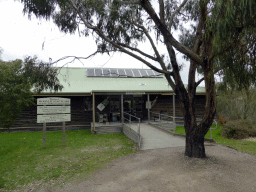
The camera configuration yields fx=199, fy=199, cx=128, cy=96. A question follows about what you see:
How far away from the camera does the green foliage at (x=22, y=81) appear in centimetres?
732

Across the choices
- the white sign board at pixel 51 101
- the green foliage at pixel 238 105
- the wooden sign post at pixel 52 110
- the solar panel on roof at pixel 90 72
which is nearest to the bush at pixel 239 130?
the green foliage at pixel 238 105

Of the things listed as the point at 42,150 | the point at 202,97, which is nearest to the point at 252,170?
the point at 42,150

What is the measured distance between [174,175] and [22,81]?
854 cm

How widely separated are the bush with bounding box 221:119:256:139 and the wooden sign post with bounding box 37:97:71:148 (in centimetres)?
848

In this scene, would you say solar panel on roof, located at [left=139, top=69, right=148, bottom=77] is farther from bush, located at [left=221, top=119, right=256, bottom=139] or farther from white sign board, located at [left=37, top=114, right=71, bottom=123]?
white sign board, located at [left=37, top=114, right=71, bottom=123]

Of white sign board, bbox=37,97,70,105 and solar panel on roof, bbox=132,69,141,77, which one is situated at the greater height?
solar panel on roof, bbox=132,69,141,77

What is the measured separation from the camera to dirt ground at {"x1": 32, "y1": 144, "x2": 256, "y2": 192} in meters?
4.31

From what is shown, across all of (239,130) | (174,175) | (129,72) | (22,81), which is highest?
(129,72)

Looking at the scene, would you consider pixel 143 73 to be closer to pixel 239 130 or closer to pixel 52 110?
pixel 239 130

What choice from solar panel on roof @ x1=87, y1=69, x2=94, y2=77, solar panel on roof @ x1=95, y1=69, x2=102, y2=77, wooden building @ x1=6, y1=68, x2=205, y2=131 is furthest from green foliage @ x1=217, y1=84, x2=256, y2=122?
solar panel on roof @ x1=87, y1=69, x2=94, y2=77

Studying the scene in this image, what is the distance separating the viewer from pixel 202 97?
16.4 meters

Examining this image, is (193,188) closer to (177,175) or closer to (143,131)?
(177,175)

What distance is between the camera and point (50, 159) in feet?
23.5

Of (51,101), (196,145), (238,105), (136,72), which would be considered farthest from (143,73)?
(196,145)
